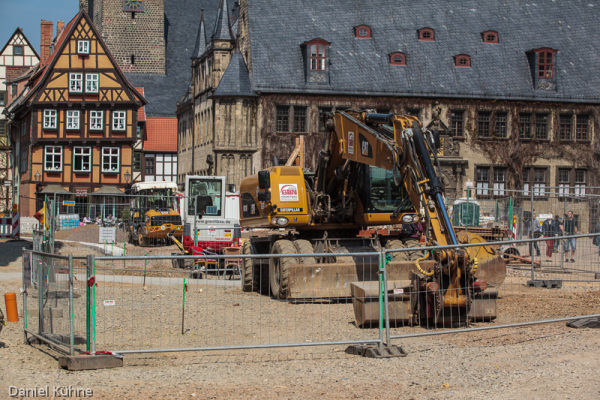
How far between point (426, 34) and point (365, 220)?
1357 inches

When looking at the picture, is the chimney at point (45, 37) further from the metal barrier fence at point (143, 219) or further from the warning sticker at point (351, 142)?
the warning sticker at point (351, 142)

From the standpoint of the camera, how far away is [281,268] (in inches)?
637

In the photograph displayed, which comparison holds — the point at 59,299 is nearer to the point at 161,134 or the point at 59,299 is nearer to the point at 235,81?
the point at 235,81

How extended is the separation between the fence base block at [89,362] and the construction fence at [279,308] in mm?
204

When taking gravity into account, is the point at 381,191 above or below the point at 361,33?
below

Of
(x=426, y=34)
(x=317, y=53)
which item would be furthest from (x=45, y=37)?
(x=426, y=34)

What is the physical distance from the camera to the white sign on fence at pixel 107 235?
92.8 ft

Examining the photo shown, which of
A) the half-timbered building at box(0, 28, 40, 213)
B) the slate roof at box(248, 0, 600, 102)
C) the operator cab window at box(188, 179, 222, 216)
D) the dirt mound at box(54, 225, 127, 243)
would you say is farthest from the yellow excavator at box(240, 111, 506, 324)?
the half-timbered building at box(0, 28, 40, 213)

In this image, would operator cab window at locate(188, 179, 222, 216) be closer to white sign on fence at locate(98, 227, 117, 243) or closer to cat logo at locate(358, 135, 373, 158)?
white sign on fence at locate(98, 227, 117, 243)

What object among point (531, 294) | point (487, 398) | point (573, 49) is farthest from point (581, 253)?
point (573, 49)

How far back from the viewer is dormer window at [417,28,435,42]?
50.0 metres

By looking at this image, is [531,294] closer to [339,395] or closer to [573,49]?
[339,395]

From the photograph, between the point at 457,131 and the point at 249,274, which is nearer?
the point at 249,274

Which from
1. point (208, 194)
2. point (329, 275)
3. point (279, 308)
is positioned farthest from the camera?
point (208, 194)
